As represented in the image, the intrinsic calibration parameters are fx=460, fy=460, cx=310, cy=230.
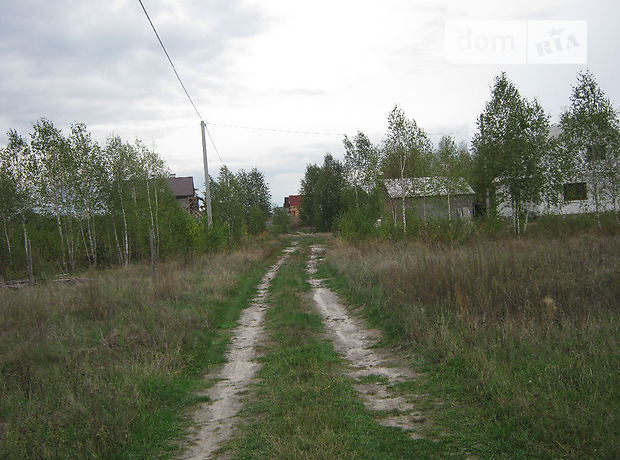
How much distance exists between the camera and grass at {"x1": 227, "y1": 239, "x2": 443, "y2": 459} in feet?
13.8

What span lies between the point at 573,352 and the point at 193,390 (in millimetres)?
5057

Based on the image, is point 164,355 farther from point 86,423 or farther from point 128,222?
point 128,222

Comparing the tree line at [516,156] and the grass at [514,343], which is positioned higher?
the tree line at [516,156]

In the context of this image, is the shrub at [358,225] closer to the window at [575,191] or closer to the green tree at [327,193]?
the window at [575,191]

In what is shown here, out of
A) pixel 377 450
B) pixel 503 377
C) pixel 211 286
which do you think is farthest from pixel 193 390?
→ pixel 211 286

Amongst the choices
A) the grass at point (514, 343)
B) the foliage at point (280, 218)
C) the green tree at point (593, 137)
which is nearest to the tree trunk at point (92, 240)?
the grass at point (514, 343)

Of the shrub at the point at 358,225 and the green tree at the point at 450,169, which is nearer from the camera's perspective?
the shrub at the point at 358,225

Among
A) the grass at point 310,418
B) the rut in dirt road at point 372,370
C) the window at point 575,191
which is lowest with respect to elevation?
the rut in dirt road at point 372,370

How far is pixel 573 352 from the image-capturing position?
5.74 meters

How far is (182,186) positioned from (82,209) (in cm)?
3480

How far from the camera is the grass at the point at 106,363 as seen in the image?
4836 mm

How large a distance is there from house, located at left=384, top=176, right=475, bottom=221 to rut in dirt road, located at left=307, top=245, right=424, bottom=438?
49.8ft

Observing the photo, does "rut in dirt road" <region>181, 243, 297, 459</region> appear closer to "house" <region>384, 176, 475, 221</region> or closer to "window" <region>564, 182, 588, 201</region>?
"house" <region>384, 176, 475, 221</region>

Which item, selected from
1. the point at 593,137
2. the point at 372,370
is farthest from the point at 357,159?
the point at 372,370
